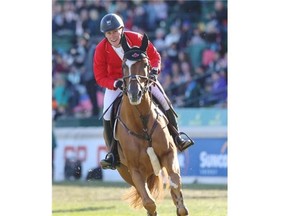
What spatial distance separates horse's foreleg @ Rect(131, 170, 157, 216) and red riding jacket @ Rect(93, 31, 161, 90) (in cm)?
124

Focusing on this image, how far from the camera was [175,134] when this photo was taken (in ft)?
34.2

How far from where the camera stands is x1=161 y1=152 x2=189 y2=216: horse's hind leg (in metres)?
9.43

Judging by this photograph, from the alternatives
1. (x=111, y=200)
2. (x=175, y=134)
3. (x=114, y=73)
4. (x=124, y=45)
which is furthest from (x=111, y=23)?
(x=111, y=200)

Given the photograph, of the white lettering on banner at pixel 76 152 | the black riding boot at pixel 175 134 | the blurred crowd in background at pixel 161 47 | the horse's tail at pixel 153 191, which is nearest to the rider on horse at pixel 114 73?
the black riding boot at pixel 175 134

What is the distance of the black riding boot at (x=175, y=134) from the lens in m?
10.3

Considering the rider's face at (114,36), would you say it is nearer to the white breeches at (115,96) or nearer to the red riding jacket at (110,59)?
the red riding jacket at (110,59)
